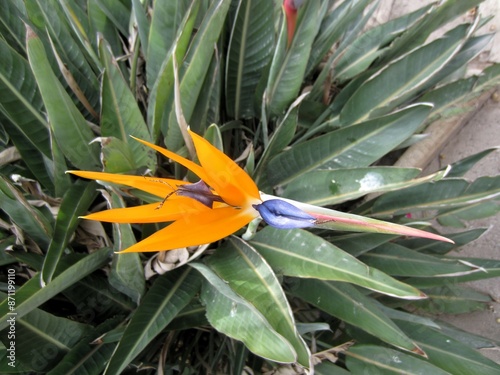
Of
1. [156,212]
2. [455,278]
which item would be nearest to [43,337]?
[156,212]

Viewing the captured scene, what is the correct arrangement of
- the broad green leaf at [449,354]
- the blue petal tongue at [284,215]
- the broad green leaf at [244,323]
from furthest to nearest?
the broad green leaf at [449,354] < the broad green leaf at [244,323] < the blue petal tongue at [284,215]

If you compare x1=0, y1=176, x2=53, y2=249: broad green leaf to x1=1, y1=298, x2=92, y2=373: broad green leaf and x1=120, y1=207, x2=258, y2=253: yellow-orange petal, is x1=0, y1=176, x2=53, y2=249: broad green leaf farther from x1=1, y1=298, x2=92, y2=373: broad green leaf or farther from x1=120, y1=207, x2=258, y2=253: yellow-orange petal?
x1=120, y1=207, x2=258, y2=253: yellow-orange petal

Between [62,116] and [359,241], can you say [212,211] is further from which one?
[359,241]

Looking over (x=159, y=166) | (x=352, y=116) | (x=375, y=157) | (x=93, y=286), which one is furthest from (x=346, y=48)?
(x=93, y=286)

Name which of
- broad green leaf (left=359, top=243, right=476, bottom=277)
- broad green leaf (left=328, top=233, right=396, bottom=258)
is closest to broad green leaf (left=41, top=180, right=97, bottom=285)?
broad green leaf (left=328, top=233, right=396, bottom=258)

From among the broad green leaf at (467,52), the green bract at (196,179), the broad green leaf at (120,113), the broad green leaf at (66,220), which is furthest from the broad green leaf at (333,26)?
the broad green leaf at (66,220)

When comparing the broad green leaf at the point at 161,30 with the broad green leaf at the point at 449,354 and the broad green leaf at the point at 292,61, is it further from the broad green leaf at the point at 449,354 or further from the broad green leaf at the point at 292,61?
the broad green leaf at the point at 449,354

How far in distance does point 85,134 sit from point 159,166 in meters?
0.17

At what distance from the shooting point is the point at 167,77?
708 millimetres

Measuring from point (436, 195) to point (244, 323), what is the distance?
0.52 metres

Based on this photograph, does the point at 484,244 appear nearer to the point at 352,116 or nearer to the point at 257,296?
the point at 352,116

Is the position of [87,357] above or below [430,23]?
below

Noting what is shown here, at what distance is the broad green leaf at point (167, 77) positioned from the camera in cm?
70

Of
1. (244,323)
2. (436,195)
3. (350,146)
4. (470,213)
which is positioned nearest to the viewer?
(244,323)
